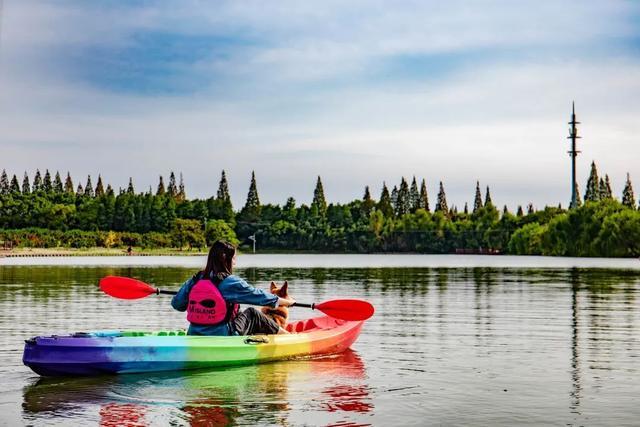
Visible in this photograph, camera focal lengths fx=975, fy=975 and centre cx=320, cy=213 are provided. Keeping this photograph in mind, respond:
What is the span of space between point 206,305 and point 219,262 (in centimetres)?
65

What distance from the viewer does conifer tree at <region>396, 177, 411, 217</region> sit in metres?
188

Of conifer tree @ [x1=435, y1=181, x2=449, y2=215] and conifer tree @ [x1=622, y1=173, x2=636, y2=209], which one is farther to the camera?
conifer tree @ [x1=435, y1=181, x2=449, y2=215]

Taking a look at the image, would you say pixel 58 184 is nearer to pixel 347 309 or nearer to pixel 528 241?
pixel 528 241

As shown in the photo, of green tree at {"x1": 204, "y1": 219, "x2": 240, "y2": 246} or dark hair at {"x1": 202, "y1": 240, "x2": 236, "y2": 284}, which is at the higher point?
green tree at {"x1": 204, "y1": 219, "x2": 240, "y2": 246}

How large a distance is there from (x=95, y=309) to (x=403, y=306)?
326 inches

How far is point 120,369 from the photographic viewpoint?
13.2 m

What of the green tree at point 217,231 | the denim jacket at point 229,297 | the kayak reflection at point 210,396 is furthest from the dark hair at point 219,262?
the green tree at point 217,231

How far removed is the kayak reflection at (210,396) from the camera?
10.8 m

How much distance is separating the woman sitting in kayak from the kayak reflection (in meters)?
0.68

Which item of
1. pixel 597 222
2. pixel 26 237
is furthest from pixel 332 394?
pixel 26 237

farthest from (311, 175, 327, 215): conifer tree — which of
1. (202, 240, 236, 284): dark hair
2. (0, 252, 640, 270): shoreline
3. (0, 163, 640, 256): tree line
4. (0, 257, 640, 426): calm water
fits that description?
(202, 240, 236, 284): dark hair

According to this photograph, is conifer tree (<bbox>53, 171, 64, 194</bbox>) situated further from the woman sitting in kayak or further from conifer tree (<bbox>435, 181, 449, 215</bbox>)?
the woman sitting in kayak

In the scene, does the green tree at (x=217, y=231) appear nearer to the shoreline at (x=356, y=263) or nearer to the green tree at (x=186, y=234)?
the green tree at (x=186, y=234)

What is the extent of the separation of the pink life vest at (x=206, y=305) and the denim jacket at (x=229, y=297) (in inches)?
3.7
